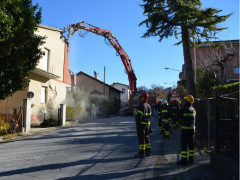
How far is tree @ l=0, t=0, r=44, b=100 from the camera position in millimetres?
8977

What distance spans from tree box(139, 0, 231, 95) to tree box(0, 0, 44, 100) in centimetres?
573

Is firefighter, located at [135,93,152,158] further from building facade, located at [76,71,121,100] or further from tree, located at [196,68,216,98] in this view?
building facade, located at [76,71,121,100]

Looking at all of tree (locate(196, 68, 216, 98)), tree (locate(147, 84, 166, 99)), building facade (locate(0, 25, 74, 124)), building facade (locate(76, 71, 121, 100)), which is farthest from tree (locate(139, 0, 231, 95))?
tree (locate(147, 84, 166, 99))

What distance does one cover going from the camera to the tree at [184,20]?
1071cm

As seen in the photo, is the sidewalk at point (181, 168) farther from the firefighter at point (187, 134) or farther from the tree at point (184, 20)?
the tree at point (184, 20)

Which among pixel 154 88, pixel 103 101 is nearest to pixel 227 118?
pixel 103 101

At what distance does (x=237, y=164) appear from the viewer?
13.0 feet

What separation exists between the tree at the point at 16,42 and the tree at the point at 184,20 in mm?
5728

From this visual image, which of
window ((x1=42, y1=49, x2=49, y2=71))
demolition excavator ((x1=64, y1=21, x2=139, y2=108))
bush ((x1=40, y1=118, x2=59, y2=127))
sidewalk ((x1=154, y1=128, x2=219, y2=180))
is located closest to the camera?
sidewalk ((x1=154, y1=128, x2=219, y2=180))

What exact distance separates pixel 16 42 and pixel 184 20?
319 inches

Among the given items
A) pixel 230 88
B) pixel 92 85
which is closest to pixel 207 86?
pixel 230 88

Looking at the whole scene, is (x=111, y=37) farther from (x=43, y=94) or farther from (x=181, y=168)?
(x=181, y=168)

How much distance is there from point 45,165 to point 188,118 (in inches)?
151

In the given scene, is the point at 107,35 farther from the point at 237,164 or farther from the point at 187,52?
the point at 237,164
